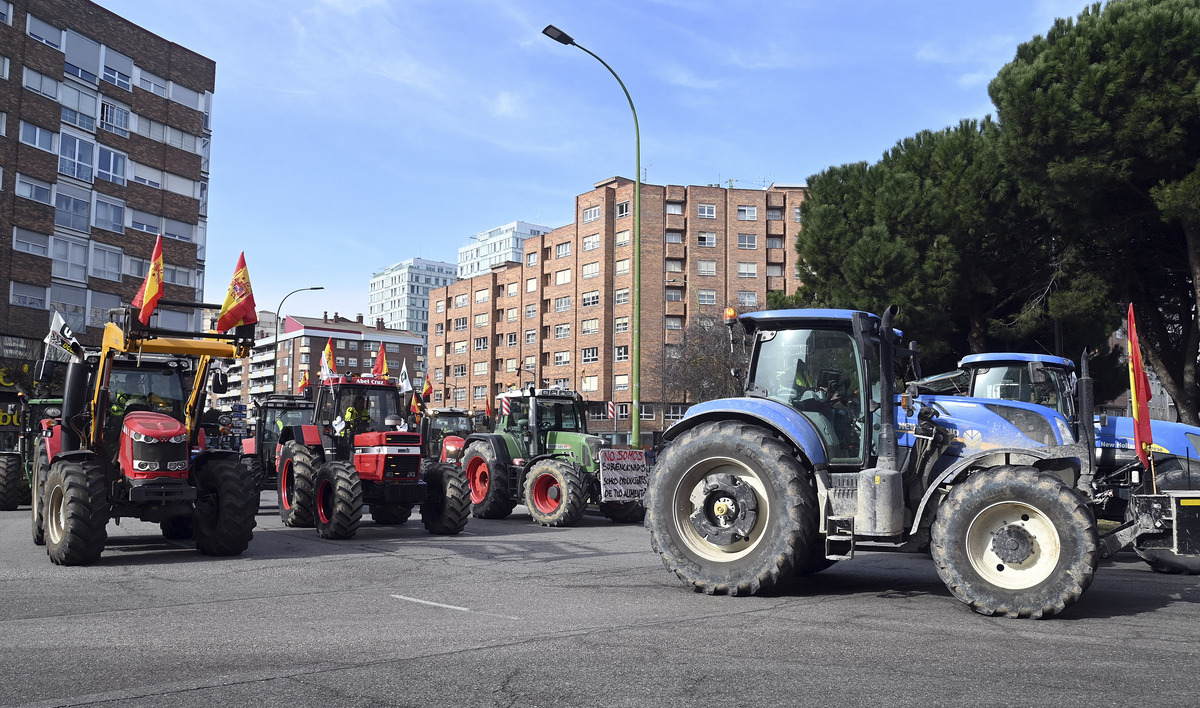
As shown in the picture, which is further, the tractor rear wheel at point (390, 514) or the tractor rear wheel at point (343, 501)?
the tractor rear wheel at point (390, 514)

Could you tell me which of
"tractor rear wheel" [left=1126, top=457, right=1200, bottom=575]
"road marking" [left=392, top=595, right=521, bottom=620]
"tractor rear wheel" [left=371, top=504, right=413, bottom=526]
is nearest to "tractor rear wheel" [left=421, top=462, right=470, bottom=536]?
"tractor rear wheel" [left=371, top=504, right=413, bottom=526]

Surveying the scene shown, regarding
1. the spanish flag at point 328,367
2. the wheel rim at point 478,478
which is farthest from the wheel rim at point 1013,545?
the wheel rim at point 478,478

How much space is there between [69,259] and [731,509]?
39563mm

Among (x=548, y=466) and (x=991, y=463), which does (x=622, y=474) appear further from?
(x=991, y=463)

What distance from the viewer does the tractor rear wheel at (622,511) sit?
50.4 ft

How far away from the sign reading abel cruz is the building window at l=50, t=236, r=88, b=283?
110 ft

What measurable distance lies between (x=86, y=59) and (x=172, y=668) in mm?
42722

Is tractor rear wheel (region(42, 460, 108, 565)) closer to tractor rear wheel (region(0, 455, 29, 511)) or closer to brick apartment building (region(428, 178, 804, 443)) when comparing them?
tractor rear wheel (region(0, 455, 29, 511))

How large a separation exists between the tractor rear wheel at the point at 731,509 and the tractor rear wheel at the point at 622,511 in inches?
284

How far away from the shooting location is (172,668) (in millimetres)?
4965

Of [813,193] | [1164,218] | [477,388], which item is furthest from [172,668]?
[477,388]

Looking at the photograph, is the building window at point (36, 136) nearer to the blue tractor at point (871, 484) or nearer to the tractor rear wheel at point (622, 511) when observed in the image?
the tractor rear wheel at point (622, 511)

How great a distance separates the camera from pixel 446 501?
1286 cm

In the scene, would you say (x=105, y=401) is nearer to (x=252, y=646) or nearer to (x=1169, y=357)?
(x=252, y=646)
